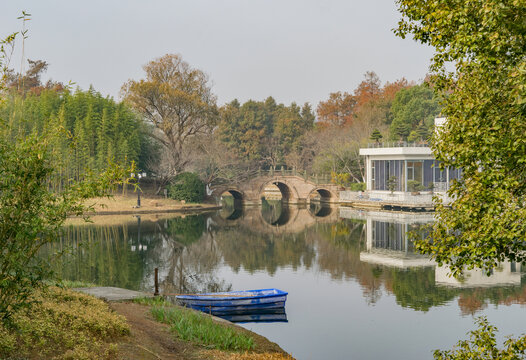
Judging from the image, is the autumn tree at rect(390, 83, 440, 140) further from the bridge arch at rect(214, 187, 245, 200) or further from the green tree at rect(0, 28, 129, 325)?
the green tree at rect(0, 28, 129, 325)

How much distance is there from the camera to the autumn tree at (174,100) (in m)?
49.8

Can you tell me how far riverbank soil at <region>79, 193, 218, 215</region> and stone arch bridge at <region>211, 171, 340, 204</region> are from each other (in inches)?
222

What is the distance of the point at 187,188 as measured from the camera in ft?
164

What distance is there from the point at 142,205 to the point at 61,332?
39.8m

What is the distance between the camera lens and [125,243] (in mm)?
30641

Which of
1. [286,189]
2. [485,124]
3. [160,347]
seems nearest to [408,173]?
[286,189]

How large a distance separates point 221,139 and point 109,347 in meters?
63.2

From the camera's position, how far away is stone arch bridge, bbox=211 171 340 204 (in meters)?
56.1

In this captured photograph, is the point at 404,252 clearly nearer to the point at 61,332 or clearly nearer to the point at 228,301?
the point at 228,301

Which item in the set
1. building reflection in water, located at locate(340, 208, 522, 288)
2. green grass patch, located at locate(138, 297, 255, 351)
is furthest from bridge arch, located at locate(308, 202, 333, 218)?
green grass patch, located at locate(138, 297, 255, 351)

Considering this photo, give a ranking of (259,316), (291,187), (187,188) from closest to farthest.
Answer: (259,316), (187,188), (291,187)

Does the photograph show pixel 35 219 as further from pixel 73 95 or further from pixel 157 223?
pixel 73 95

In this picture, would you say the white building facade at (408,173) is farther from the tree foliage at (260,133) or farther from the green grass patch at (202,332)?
the green grass patch at (202,332)

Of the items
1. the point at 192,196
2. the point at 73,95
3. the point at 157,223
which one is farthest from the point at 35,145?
the point at 73,95
